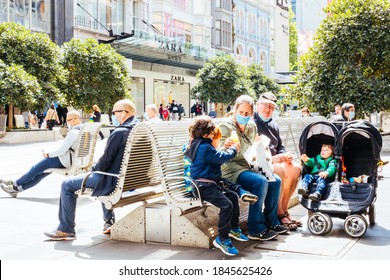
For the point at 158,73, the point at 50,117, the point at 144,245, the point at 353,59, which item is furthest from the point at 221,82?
the point at 144,245

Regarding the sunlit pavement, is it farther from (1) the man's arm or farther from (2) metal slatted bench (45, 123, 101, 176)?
(1) the man's arm

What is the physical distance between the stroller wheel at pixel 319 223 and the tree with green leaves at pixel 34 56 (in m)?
21.0

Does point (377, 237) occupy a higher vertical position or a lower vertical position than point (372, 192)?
lower

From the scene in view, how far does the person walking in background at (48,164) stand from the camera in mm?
9562

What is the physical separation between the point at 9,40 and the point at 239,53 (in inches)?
1786

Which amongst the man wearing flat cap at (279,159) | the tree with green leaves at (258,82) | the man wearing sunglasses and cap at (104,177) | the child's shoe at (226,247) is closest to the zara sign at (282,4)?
the tree with green leaves at (258,82)

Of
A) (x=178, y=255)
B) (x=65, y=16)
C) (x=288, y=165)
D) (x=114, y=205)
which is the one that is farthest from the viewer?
(x=65, y=16)

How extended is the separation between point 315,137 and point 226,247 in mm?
2661

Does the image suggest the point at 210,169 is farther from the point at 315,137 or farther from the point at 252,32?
the point at 252,32

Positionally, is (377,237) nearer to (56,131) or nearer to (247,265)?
(247,265)

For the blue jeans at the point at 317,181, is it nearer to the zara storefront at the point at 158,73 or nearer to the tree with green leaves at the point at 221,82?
the zara storefront at the point at 158,73

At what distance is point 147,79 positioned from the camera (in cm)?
4922

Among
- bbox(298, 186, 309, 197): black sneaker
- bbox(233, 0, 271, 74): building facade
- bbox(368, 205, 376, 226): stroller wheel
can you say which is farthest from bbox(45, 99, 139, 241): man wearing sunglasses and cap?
bbox(233, 0, 271, 74): building facade

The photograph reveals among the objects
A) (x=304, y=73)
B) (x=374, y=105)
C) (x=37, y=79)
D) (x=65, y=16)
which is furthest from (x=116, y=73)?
(x=374, y=105)
